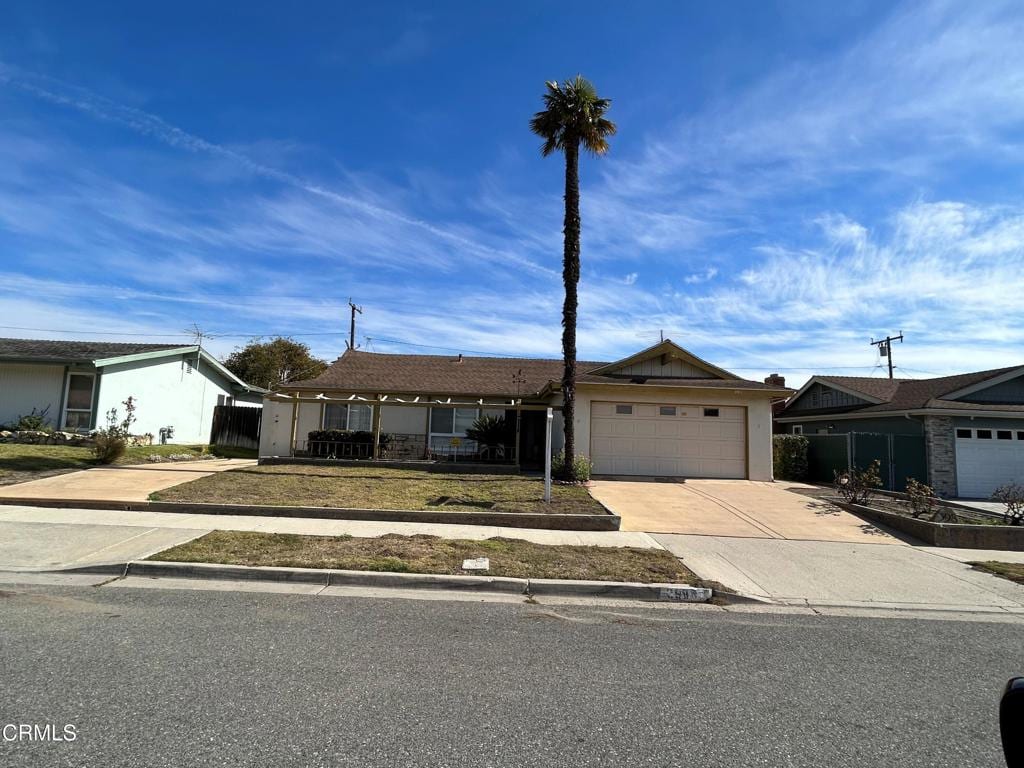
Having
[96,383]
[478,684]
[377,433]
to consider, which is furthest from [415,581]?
[96,383]

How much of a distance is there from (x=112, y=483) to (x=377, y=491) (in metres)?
5.53

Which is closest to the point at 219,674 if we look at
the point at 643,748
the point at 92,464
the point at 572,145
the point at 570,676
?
the point at 570,676

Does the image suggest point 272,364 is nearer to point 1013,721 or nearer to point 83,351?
point 83,351

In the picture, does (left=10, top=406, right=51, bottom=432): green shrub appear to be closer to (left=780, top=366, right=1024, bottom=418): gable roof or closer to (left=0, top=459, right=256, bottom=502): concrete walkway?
(left=0, top=459, right=256, bottom=502): concrete walkway

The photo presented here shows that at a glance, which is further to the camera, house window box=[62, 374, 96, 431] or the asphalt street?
house window box=[62, 374, 96, 431]

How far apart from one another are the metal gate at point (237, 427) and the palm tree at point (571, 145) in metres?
15.7

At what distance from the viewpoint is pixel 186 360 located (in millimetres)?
23328

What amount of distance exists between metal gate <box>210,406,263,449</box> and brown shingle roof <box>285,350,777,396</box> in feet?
17.6

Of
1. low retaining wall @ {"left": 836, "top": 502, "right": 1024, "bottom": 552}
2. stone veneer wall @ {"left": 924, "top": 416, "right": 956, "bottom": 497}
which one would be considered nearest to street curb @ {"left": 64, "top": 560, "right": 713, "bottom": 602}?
low retaining wall @ {"left": 836, "top": 502, "right": 1024, "bottom": 552}

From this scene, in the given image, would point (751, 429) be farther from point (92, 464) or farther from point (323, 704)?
point (92, 464)

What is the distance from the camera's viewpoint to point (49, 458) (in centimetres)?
1459

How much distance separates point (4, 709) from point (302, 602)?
101 inches

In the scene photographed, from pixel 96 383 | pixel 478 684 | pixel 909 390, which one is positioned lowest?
pixel 478 684

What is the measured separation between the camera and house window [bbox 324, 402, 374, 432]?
68.0 ft
